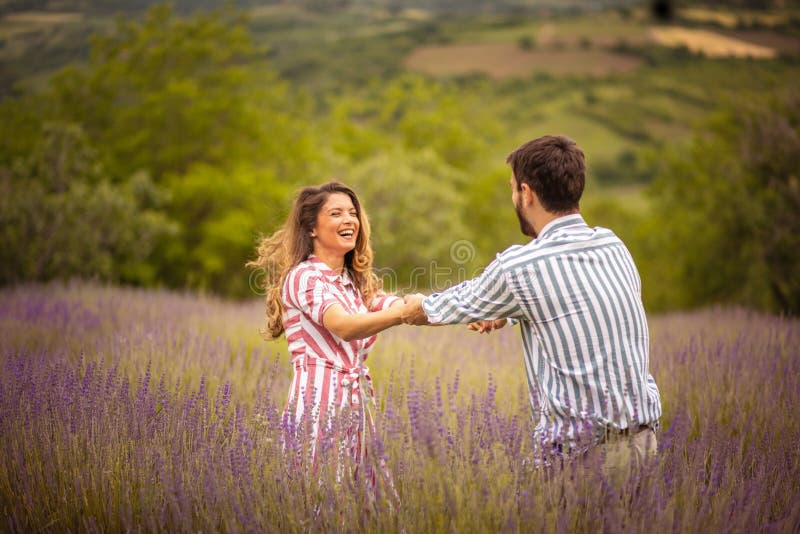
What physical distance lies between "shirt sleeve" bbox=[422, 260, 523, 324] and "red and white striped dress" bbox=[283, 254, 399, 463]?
45cm

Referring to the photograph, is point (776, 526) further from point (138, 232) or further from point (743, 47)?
point (743, 47)

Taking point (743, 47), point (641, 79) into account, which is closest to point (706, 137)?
point (743, 47)

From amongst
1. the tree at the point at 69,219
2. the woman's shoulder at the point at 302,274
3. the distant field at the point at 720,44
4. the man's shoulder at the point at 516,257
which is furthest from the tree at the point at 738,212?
the tree at the point at 69,219

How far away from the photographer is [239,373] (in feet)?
14.0

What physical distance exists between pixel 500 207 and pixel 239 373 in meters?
32.8

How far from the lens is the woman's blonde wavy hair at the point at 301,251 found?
315cm

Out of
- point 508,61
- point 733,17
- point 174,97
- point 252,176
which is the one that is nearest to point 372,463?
point 252,176

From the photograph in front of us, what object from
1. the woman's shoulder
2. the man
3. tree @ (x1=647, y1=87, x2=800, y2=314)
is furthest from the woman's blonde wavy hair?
tree @ (x1=647, y1=87, x2=800, y2=314)

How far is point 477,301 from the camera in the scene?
254cm

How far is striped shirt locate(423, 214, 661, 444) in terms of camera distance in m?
2.37

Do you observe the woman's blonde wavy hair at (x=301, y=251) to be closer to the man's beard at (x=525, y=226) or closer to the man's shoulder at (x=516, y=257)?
the man's beard at (x=525, y=226)

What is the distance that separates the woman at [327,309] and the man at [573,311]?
0.62 metres

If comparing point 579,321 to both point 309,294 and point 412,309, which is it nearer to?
point 412,309

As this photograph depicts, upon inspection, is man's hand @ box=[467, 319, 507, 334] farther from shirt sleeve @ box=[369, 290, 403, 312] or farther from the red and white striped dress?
the red and white striped dress
